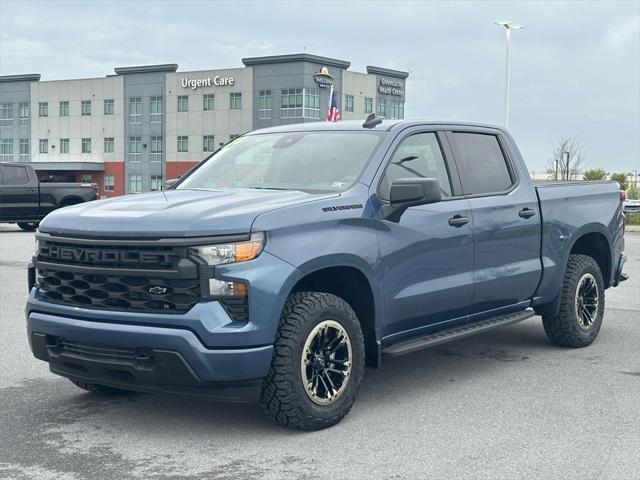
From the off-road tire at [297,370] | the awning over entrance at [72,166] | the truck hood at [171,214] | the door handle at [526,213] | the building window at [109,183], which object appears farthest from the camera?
the building window at [109,183]

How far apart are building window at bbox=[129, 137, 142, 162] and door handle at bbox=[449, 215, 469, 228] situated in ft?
266

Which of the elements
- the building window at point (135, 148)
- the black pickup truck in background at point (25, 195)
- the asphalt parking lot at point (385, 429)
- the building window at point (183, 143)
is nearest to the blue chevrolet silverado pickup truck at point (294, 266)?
the asphalt parking lot at point (385, 429)

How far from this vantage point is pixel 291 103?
7756 cm

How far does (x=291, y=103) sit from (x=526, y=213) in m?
71.5

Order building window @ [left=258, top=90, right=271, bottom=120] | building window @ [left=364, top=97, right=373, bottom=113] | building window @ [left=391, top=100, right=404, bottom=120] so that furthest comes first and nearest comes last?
building window @ [left=391, top=100, right=404, bottom=120] < building window @ [left=364, top=97, right=373, bottom=113] < building window @ [left=258, top=90, right=271, bottom=120]

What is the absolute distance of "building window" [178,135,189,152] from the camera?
273 feet

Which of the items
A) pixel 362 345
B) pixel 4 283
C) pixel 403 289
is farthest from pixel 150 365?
pixel 4 283

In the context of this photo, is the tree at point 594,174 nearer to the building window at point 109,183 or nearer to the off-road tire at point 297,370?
the building window at point 109,183

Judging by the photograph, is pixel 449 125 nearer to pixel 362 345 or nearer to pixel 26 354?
pixel 362 345

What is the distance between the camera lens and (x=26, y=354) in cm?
753

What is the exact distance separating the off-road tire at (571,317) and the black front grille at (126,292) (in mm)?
3989

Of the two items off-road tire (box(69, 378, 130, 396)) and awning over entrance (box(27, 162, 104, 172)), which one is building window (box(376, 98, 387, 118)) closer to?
awning over entrance (box(27, 162, 104, 172))

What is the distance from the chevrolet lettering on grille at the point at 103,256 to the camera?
4.88 meters

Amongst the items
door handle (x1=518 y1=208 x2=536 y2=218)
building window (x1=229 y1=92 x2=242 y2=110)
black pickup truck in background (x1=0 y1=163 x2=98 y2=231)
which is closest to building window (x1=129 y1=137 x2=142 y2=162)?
building window (x1=229 y1=92 x2=242 y2=110)
